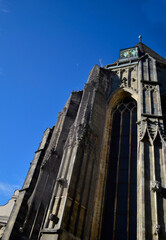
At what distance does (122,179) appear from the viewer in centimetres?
1151

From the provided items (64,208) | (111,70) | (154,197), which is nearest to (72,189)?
(64,208)

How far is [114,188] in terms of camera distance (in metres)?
11.3

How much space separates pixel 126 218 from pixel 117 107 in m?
7.08

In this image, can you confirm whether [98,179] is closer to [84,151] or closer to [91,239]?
[84,151]

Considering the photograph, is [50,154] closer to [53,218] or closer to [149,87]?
[53,218]

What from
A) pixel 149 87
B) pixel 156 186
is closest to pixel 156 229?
pixel 156 186

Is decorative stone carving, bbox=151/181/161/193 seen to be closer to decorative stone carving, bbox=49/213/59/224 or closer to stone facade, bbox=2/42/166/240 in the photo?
stone facade, bbox=2/42/166/240

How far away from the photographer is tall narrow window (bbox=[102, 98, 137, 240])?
996cm

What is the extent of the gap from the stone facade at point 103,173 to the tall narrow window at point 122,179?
40 mm

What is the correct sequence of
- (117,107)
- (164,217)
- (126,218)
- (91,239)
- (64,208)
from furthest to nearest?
(117,107)
(126,218)
(91,239)
(64,208)
(164,217)

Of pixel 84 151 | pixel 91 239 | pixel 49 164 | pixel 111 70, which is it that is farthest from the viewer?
pixel 111 70

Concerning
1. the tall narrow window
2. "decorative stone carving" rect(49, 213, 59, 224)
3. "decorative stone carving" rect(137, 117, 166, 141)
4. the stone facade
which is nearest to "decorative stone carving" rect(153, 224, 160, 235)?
the stone facade

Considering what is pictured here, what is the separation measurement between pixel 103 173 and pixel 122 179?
94cm

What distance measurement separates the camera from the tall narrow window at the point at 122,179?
996cm
